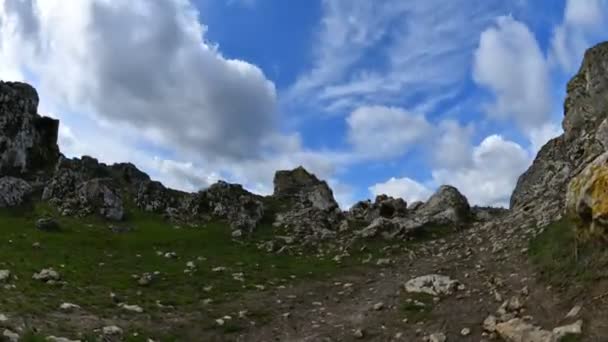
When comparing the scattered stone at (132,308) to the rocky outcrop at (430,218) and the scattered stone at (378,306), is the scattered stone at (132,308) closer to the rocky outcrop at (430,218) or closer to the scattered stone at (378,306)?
the scattered stone at (378,306)

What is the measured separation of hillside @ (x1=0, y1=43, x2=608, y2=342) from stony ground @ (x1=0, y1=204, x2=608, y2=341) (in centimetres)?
11

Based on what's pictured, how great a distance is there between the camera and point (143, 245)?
48.5 meters

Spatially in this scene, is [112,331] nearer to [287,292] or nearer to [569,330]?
[287,292]

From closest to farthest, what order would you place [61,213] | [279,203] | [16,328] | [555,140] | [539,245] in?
1. [16,328]
2. [539,245]
3. [61,213]
4. [555,140]
5. [279,203]

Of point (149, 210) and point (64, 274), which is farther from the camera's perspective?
point (149, 210)

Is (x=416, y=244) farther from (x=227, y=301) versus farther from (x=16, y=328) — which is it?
(x=16, y=328)

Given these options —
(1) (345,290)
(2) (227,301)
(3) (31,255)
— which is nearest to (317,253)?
(1) (345,290)

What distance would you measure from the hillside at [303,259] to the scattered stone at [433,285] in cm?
10

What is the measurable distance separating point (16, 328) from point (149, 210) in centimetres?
5118

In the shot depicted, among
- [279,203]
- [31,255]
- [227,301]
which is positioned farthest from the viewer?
[279,203]

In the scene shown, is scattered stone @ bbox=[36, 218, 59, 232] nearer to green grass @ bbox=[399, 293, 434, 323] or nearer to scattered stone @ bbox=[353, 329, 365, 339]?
green grass @ bbox=[399, 293, 434, 323]

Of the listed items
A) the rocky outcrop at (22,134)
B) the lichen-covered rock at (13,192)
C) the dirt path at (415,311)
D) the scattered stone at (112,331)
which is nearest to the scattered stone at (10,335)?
the scattered stone at (112,331)

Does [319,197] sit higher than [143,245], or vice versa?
[319,197]

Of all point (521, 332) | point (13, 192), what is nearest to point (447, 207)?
point (521, 332)
